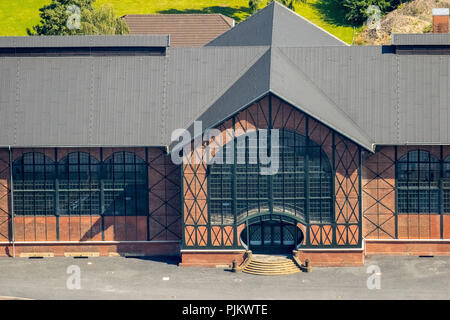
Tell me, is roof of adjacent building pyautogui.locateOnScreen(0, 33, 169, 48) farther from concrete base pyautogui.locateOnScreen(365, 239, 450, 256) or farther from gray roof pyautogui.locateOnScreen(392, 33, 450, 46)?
concrete base pyautogui.locateOnScreen(365, 239, 450, 256)

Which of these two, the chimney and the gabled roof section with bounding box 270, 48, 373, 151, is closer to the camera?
the gabled roof section with bounding box 270, 48, 373, 151

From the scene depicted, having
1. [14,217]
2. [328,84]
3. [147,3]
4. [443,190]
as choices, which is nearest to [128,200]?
[14,217]

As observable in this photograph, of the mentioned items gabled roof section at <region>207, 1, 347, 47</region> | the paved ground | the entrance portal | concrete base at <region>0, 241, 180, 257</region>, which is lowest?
the paved ground

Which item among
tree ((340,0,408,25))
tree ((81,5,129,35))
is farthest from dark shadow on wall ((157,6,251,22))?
tree ((81,5,129,35))

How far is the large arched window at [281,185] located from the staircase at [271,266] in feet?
10.9

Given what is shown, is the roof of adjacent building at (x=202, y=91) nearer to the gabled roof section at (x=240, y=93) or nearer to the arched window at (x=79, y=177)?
the gabled roof section at (x=240, y=93)

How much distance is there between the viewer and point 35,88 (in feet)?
249

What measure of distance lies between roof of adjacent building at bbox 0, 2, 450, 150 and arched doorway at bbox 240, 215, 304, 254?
893 cm

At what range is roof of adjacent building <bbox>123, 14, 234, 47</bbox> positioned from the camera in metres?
119

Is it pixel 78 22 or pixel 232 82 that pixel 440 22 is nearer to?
pixel 232 82

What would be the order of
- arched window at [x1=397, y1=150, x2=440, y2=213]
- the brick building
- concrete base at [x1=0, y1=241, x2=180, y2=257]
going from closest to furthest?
1. the brick building
2. arched window at [x1=397, y1=150, x2=440, y2=213]
3. concrete base at [x1=0, y1=241, x2=180, y2=257]

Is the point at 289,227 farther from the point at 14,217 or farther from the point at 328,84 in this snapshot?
the point at 14,217

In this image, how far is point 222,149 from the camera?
70625 mm

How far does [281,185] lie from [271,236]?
490cm
